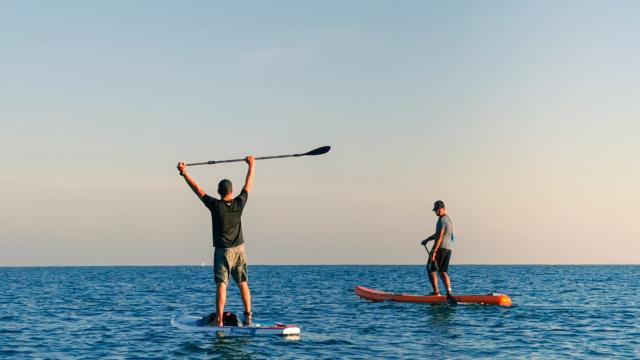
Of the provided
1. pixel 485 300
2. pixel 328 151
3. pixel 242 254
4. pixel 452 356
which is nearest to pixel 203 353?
pixel 242 254

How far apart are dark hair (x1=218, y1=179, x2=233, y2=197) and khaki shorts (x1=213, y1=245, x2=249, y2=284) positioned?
1.10 metres

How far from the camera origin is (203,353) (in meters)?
12.6

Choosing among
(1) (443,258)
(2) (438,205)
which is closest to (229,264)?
(2) (438,205)

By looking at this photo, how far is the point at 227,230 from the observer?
1389cm

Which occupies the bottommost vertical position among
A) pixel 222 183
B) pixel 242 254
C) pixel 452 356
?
pixel 452 356

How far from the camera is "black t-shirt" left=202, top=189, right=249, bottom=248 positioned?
540 inches

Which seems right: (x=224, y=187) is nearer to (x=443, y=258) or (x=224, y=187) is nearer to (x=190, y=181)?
(x=190, y=181)

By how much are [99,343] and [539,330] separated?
9.65 metres

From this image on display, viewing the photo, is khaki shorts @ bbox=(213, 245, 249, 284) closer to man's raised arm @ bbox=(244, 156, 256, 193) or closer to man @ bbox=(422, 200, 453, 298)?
man's raised arm @ bbox=(244, 156, 256, 193)

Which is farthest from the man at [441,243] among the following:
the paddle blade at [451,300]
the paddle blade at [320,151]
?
the paddle blade at [320,151]

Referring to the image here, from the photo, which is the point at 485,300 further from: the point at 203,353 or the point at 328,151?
the point at 203,353

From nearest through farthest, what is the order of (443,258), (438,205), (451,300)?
(438,205) → (443,258) → (451,300)

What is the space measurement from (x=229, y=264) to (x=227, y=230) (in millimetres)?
669

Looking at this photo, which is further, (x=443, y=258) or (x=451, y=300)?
(x=451, y=300)
